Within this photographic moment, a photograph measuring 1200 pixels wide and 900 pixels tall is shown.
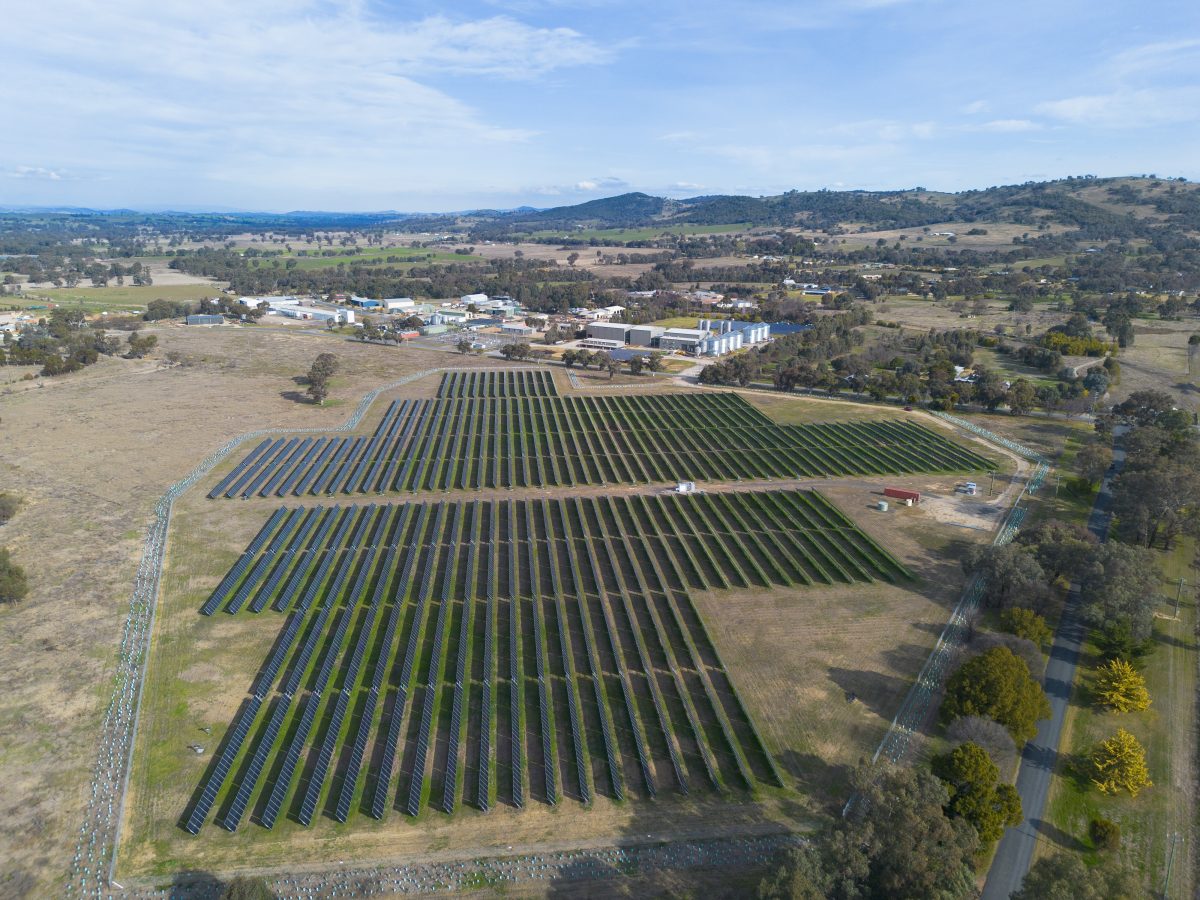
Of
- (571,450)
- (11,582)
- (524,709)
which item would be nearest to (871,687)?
(524,709)

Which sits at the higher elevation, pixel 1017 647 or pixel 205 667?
pixel 1017 647

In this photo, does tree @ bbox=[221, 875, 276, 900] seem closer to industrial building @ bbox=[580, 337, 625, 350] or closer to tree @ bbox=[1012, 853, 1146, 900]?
tree @ bbox=[1012, 853, 1146, 900]

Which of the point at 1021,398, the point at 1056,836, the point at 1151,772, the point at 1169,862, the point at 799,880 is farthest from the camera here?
the point at 1021,398

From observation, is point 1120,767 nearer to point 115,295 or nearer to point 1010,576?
point 1010,576

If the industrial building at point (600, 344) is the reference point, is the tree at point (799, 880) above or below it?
below

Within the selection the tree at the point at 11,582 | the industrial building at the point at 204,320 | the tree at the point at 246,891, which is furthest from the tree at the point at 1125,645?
the industrial building at the point at 204,320

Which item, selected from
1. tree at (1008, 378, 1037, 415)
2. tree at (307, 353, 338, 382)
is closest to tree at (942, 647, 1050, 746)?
tree at (1008, 378, 1037, 415)

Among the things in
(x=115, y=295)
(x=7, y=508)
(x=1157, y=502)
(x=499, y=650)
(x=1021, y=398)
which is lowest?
(x=499, y=650)

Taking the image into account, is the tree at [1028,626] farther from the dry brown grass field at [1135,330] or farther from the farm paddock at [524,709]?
the dry brown grass field at [1135,330]
